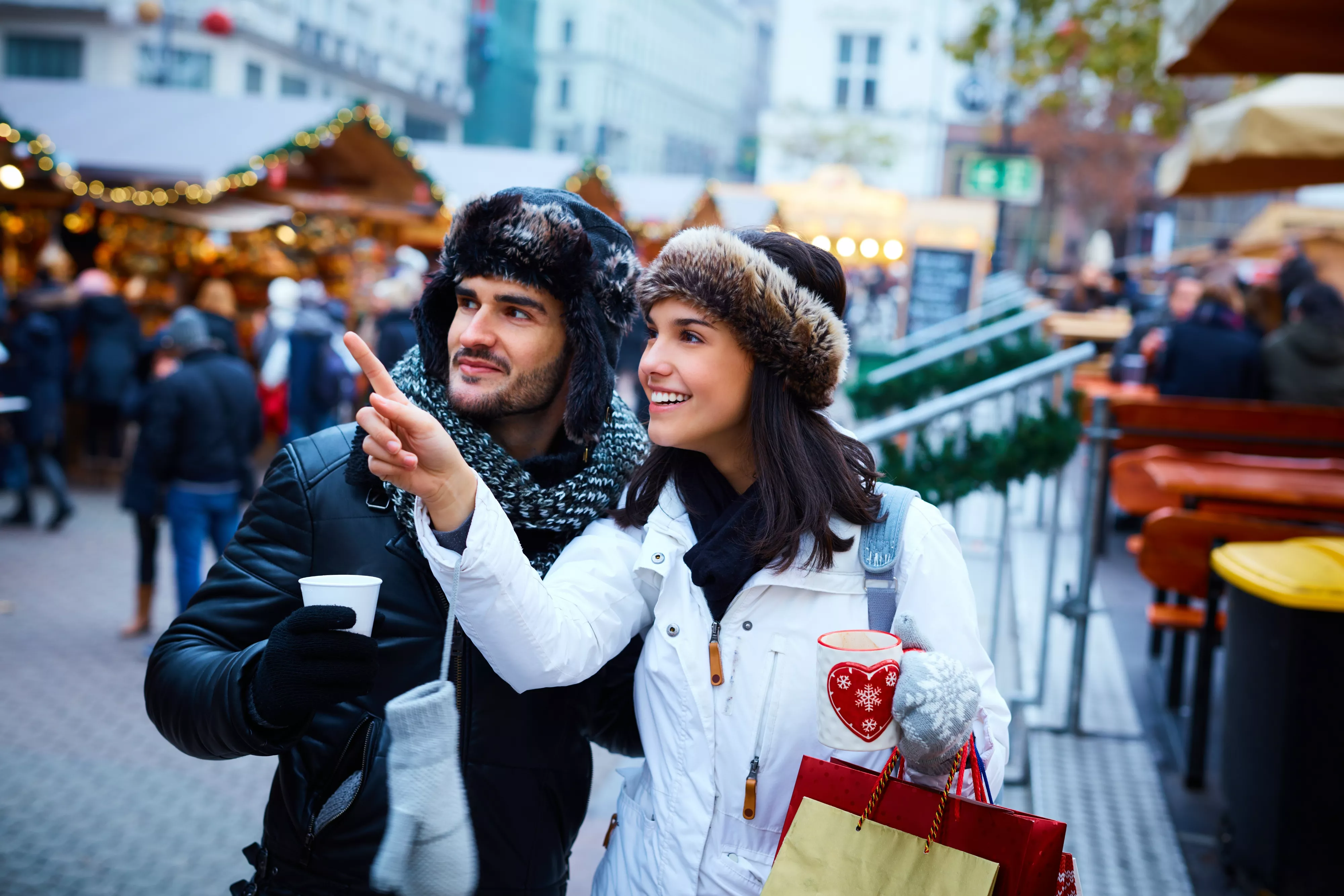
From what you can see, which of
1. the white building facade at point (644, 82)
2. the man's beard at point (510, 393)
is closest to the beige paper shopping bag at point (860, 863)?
the man's beard at point (510, 393)

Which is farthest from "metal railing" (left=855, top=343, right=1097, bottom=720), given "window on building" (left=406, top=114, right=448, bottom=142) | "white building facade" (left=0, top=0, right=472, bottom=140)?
"window on building" (left=406, top=114, right=448, bottom=142)

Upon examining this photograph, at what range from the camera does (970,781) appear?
1.73 metres

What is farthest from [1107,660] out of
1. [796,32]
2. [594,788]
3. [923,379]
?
[796,32]

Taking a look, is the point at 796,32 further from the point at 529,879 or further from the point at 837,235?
the point at 529,879

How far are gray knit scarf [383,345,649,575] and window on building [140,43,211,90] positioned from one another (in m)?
39.2

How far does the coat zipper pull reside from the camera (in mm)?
1869

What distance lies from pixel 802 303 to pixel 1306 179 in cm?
622

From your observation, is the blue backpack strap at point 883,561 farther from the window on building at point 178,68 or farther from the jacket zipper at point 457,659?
the window on building at point 178,68

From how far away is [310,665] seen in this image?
1650 millimetres

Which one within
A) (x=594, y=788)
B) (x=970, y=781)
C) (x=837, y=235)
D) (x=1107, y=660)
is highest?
(x=837, y=235)

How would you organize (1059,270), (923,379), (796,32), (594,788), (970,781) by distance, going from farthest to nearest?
(796,32)
(1059,270)
(923,379)
(594,788)
(970,781)

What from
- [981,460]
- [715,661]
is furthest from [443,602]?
[981,460]

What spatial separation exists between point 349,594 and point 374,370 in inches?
14.2

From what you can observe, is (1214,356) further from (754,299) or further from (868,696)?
(868,696)
